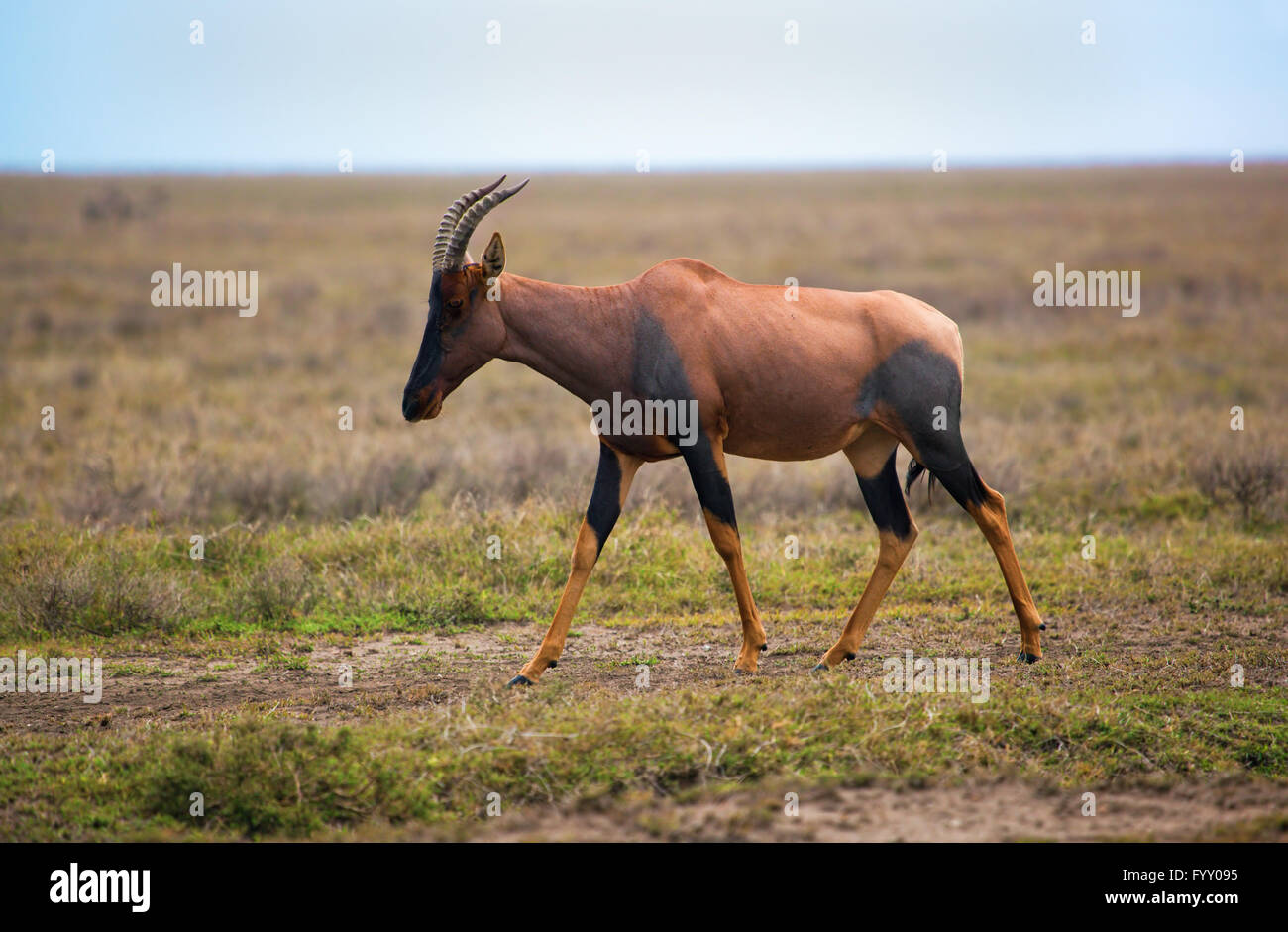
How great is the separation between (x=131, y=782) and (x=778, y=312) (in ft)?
14.5

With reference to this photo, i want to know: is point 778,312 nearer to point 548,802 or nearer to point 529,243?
point 548,802

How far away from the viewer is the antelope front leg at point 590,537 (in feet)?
24.4

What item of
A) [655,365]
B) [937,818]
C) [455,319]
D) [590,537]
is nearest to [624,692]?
[590,537]

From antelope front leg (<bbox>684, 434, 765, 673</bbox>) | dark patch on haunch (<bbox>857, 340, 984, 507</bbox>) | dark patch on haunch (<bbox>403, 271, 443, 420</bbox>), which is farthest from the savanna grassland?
dark patch on haunch (<bbox>403, 271, 443, 420</bbox>)

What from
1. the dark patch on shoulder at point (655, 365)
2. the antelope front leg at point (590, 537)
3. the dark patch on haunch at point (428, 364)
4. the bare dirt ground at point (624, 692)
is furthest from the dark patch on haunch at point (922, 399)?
the dark patch on haunch at point (428, 364)

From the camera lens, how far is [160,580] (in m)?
8.99

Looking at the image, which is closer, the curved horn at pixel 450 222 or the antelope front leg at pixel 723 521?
the curved horn at pixel 450 222

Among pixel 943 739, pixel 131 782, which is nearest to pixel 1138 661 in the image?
pixel 943 739

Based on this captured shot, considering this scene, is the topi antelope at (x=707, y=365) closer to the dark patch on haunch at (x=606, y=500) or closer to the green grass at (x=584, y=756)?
the dark patch on haunch at (x=606, y=500)

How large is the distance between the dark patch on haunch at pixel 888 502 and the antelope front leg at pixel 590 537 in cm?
162

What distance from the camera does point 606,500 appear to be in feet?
24.6

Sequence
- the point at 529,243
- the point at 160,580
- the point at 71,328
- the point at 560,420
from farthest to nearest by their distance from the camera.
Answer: the point at 529,243
the point at 71,328
the point at 560,420
the point at 160,580

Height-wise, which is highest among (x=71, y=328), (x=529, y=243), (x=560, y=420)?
(x=529, y=243)

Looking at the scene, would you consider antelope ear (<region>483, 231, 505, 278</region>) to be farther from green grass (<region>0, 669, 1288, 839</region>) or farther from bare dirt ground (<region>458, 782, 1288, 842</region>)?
bare dirt ground (<region>458, 782, 1288, 842</region>)
